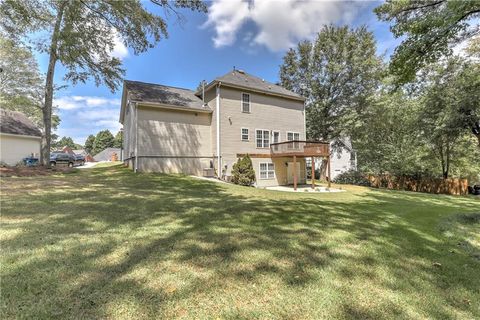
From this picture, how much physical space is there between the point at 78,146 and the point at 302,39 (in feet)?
315

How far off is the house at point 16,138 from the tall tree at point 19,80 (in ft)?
4.22

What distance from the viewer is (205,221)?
5.47m

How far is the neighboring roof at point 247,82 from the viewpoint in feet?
58.5

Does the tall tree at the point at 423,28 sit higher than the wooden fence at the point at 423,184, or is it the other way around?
the tall tree at the point at 423,28

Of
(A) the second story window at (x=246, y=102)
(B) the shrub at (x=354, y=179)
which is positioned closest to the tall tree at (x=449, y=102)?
(B) the shrub at (x=354, y=179)

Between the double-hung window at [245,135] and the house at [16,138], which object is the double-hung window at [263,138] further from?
the house at [16,138]

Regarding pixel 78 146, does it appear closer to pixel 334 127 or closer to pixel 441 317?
pixel 334 127

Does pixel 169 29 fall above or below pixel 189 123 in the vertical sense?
above

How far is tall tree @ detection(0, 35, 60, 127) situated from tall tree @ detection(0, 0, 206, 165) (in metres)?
9.79

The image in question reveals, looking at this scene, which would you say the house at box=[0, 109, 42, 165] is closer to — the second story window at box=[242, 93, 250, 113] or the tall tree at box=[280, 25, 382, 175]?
the second story window at box=[242, 93, 250, 113]

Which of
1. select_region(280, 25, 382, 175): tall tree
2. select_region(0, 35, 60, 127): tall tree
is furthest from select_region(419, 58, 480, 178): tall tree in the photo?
select_region(0, 35, 60, 127): tall tree

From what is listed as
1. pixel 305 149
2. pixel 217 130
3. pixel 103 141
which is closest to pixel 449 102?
pixel 305 149

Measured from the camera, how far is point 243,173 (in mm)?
16547

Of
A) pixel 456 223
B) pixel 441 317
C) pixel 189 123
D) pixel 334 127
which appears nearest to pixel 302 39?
pixel 334 127
